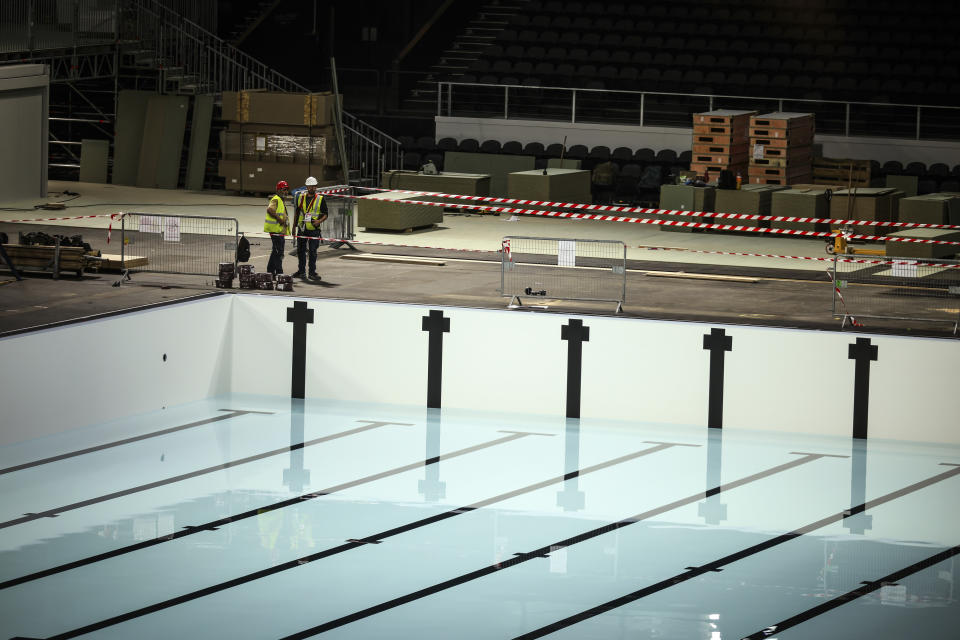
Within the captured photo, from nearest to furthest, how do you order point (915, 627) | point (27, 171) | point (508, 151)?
point (915, 627) < point (27, 171) < point (508, 151)

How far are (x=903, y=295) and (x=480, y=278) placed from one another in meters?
5.93

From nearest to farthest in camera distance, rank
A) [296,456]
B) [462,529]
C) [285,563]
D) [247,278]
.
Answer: [285,563] → [462,529] → [296,456] → [247,278]

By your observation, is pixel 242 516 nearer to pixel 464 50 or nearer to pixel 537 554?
pixel 537 554

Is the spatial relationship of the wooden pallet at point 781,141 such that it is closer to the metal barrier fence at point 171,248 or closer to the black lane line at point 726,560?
the metal barrier fence at point 171,248

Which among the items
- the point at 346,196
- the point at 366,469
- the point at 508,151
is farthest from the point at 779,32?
the point at 366,469

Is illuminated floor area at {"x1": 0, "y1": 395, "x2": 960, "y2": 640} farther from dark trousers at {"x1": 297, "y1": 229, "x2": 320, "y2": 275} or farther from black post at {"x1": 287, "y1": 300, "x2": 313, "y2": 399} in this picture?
dark trousers at {"x1": 297, "y1": 229, "x2": 320, "y2": 275}

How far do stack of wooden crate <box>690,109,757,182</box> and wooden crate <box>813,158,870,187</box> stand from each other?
2.06 meters

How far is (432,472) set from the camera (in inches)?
588

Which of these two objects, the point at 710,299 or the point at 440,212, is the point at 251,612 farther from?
the point at 440,212

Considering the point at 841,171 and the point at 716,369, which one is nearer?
the point at 716,369

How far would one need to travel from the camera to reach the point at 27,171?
101ft

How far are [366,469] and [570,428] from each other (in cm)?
302

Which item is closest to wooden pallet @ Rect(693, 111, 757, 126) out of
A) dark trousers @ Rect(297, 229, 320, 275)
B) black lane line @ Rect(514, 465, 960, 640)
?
dark trousers @ Rect(297, 229, 320, 275)

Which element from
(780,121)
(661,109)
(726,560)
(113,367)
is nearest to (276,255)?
(113,367)
